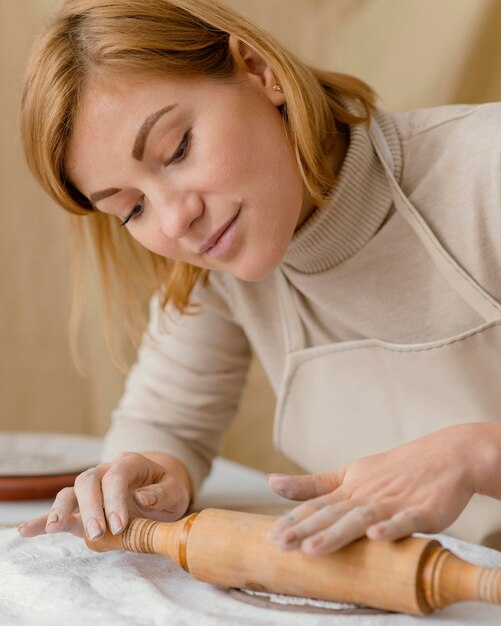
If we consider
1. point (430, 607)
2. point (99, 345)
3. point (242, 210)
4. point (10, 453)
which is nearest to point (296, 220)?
point (242, 210)

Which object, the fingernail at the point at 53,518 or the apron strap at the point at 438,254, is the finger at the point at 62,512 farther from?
the apron strap at the point at 438,254

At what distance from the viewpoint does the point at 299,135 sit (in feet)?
3.57

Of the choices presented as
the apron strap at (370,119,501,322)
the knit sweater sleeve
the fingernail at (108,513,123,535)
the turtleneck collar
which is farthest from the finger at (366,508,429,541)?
the knit sweater sleeve

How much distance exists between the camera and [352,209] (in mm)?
1176

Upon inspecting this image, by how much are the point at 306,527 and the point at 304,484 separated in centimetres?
9

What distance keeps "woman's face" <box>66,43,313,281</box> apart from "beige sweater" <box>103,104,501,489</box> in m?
0.12

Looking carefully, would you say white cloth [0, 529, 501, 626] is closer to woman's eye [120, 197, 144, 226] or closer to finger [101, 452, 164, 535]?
finger [101, 452, 164, 535]

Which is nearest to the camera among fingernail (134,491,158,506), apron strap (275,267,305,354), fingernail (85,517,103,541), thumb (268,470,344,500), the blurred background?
thumb (268,470,344,500)

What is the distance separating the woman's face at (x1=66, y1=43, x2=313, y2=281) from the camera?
1027 mm

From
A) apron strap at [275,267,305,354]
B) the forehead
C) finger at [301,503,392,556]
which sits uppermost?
the forehead

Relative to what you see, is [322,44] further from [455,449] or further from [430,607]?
[430,607]

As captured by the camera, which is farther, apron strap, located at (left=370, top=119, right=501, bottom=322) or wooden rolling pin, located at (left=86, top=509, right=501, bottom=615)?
apron strap, located at (left=370, top=119, right=501, bottom=322)

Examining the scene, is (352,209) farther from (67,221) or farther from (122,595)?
(67,221)

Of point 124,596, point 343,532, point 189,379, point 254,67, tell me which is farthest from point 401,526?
point 189,379
